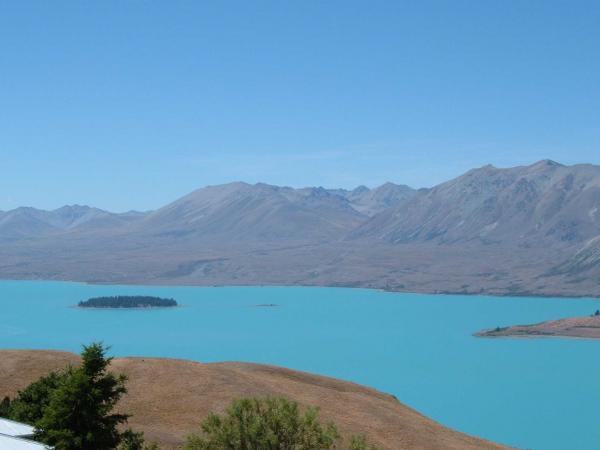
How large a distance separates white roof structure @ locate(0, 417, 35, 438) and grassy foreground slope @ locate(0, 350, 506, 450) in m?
7.17

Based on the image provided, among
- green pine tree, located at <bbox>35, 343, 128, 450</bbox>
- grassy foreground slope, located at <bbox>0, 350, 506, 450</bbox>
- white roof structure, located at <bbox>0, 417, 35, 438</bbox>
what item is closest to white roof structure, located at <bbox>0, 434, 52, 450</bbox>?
white roof structure, located at <bbox>0, 417, 35, 438</bbox>

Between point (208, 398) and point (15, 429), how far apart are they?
1661 cm

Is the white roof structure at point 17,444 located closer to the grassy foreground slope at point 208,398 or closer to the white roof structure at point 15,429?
the white roof structure at point 15,429

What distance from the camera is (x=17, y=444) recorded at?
34.8 metres

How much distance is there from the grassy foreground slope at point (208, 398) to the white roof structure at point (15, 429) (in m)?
7.17

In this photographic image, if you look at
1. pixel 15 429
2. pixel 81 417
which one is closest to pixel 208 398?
pixel 15 429

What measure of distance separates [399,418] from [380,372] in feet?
429

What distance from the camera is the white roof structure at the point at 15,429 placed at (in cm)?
3792

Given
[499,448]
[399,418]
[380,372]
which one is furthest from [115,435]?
[380,372]

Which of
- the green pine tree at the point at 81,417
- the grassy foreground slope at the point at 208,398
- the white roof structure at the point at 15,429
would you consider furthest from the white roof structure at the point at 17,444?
the grassy foreground slope at the point at 208,398

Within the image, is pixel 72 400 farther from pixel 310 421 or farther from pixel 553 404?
pixel 553 404

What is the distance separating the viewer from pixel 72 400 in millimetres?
30422

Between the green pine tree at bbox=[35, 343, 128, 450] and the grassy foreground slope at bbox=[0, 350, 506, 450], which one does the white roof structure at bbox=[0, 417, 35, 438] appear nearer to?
the grassy foreground slope at bbox=[0, 350, 506, 450]

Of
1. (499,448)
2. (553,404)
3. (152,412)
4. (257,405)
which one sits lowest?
(553,404)
